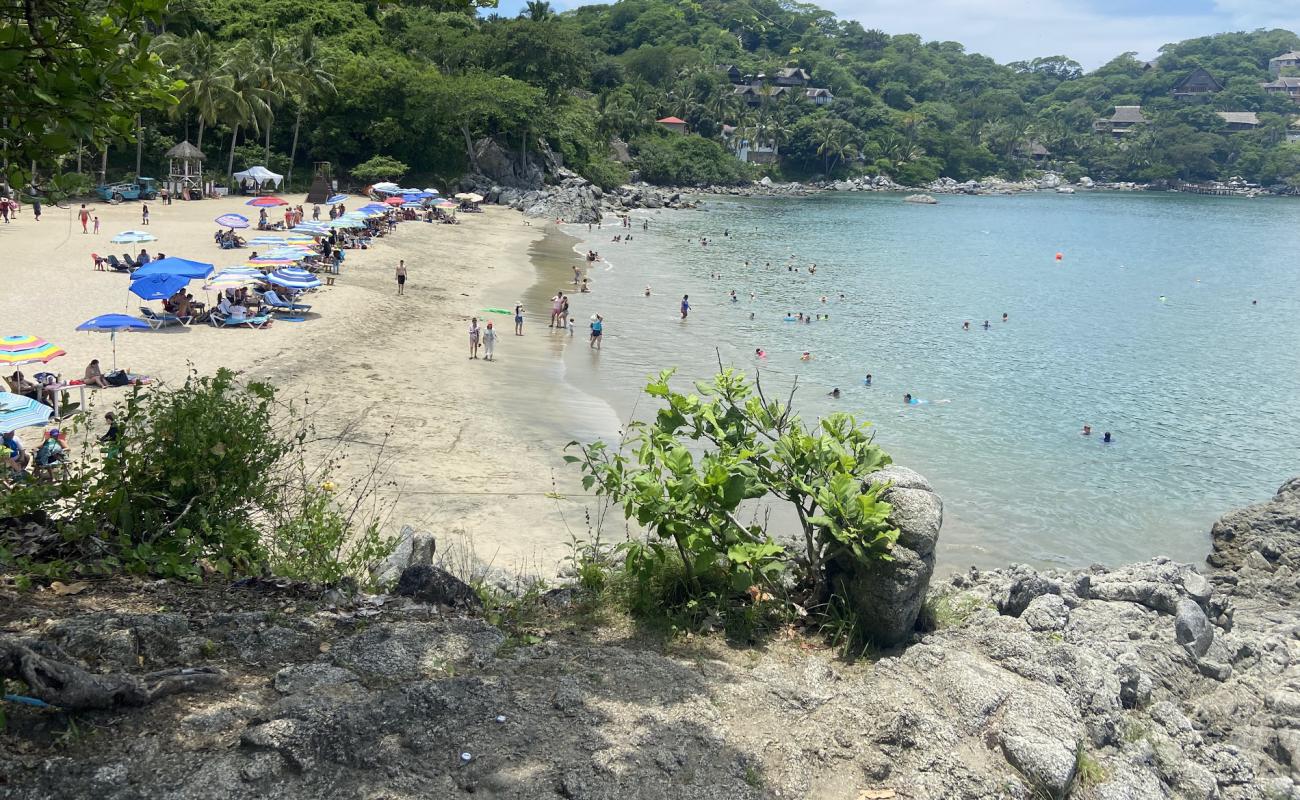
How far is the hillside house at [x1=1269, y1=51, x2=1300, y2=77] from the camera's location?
189875 mm

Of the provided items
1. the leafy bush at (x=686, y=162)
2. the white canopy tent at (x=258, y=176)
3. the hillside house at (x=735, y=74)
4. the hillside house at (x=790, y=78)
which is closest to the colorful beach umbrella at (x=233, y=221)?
the white canopy tent at (x=258, y=176)

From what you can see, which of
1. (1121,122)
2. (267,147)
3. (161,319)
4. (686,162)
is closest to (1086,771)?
(161,319)

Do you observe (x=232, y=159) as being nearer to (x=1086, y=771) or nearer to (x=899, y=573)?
(x=899, y=573)

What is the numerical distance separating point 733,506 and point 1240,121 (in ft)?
621

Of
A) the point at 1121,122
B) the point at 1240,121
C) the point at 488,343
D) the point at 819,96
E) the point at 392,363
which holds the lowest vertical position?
the point at 392,363

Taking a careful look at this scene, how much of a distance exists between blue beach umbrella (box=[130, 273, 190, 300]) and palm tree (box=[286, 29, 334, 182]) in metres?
36.8

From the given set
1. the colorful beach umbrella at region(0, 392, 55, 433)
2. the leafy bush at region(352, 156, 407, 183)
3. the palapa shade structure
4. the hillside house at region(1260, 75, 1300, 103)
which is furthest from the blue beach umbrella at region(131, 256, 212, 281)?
the hillside house at region(1260, 75, 1300, 103)

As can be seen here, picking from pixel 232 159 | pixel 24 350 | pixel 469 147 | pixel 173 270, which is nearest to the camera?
pixel 24 350

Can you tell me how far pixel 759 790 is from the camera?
496 centimetres

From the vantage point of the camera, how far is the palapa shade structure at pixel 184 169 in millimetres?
46469

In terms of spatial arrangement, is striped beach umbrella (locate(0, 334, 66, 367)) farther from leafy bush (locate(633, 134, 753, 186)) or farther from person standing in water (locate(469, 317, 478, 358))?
leafy bush (locate(633, 134, 753, 186))

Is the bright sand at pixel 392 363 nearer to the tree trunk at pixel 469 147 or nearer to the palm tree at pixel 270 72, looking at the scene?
the palm tree at pixel 270 72

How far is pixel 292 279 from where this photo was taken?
25.5 m

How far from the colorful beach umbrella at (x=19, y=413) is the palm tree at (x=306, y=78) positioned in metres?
46.0
